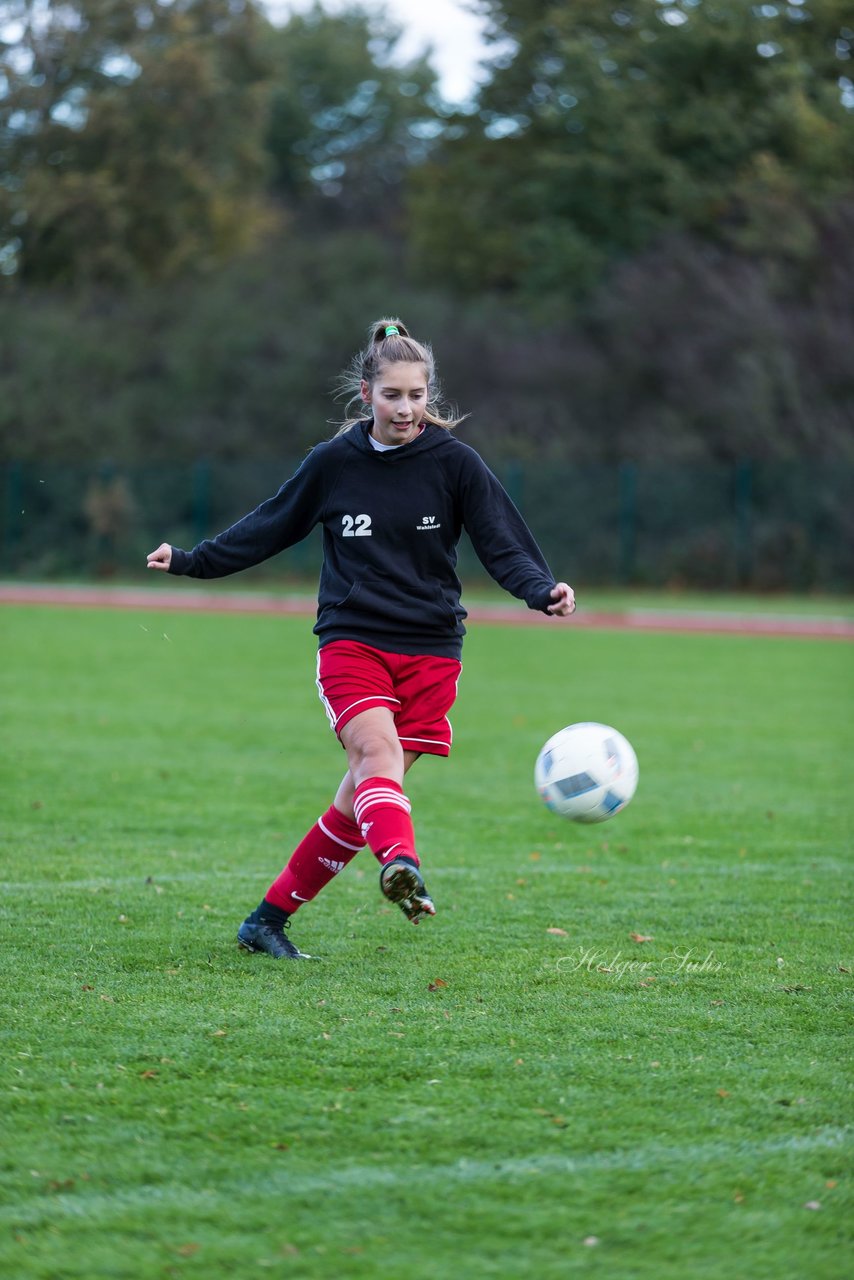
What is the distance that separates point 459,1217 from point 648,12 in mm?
36610

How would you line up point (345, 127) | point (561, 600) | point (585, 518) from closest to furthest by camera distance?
point (561, 600) < point (585, 518) < point (345, 127)

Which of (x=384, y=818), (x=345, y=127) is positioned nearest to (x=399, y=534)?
(x=384, y=818)

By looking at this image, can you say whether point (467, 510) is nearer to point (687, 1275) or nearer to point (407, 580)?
point (407, 580)

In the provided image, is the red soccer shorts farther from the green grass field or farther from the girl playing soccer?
the green grass field

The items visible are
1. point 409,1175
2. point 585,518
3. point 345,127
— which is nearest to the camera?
point 409,1175

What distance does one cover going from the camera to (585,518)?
1222 inches

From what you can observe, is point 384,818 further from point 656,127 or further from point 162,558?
point 656,127

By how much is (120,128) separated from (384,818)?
118ft

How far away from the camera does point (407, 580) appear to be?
4980 mm

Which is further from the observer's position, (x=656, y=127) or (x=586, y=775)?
(x=656, y=127)

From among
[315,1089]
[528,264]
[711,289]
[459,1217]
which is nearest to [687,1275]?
[459,1217]

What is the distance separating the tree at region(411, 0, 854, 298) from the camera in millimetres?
33875

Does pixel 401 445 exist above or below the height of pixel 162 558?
above

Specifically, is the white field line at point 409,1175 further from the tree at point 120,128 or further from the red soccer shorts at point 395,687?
the tree at point 120,128
